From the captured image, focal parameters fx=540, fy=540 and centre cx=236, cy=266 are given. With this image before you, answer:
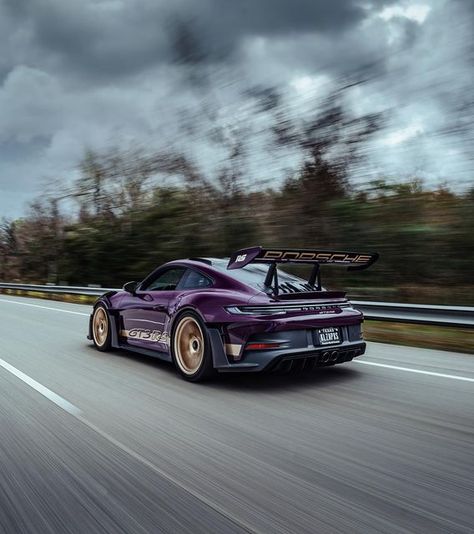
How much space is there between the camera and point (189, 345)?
5715 mm

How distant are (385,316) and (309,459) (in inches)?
230

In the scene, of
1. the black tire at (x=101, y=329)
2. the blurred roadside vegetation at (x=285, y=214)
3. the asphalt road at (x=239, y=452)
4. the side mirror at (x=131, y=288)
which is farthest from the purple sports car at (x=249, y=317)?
the blurred roadside vegetation at (x=285, y=214)

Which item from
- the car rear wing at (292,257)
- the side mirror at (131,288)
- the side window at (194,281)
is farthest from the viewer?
the side mirror at (131,288)

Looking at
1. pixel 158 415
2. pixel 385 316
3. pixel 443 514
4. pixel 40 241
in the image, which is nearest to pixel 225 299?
pixel 158 415

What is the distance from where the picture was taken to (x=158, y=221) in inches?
882

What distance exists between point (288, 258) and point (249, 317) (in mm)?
673

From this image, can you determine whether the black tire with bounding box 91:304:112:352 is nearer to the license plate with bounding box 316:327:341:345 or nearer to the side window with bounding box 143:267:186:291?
the side window with bounding box 143:267:186:291

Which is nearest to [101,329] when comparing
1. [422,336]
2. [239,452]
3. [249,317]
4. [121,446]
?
[249,317]

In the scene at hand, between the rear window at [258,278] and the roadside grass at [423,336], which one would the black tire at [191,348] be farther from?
the roadside grass at [423,336]

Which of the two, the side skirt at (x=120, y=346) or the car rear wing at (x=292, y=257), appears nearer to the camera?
the car rear wing at (x=292, y=257)

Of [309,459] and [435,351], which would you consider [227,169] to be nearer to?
[435,351]

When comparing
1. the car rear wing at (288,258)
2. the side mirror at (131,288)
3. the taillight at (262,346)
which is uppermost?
the car rear wing at (288,258)

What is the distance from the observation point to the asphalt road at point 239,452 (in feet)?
8.58

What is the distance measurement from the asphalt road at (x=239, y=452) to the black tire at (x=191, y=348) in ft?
0.67
